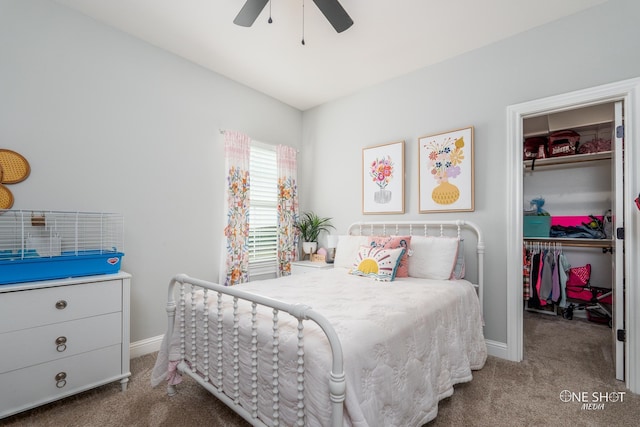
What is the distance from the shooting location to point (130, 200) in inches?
101

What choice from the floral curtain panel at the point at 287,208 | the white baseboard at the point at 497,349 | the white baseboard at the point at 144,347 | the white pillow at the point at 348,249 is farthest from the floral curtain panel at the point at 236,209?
the white baseboard at the point at 497,349

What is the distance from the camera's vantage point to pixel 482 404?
6.20ft

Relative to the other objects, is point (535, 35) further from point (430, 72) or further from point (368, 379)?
point (368, 379)

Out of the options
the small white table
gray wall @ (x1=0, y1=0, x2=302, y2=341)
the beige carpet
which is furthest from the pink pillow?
gray wall @ (x1=0, y1=0, x2=302, y2=341)

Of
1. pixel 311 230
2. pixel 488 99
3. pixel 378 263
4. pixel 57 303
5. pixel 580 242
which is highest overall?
pixel 488 99

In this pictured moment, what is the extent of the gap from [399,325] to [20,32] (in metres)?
3.13

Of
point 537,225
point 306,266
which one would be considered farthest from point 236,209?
point 537,225

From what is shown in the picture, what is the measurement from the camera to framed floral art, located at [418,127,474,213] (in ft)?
8.98

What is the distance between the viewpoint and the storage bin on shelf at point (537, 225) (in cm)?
376

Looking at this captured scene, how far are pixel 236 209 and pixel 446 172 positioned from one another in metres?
2.16

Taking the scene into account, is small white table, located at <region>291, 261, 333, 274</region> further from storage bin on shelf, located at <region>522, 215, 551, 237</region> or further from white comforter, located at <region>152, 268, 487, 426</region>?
storage bin on shelf, located at <region>522, 215, 551, 237</region>

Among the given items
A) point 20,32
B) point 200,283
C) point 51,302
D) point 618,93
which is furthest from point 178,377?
point 618,93

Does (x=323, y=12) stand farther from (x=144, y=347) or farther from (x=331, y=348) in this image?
(x=144, y=347)

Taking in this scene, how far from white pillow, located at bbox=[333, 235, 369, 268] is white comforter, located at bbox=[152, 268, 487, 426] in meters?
0.58
